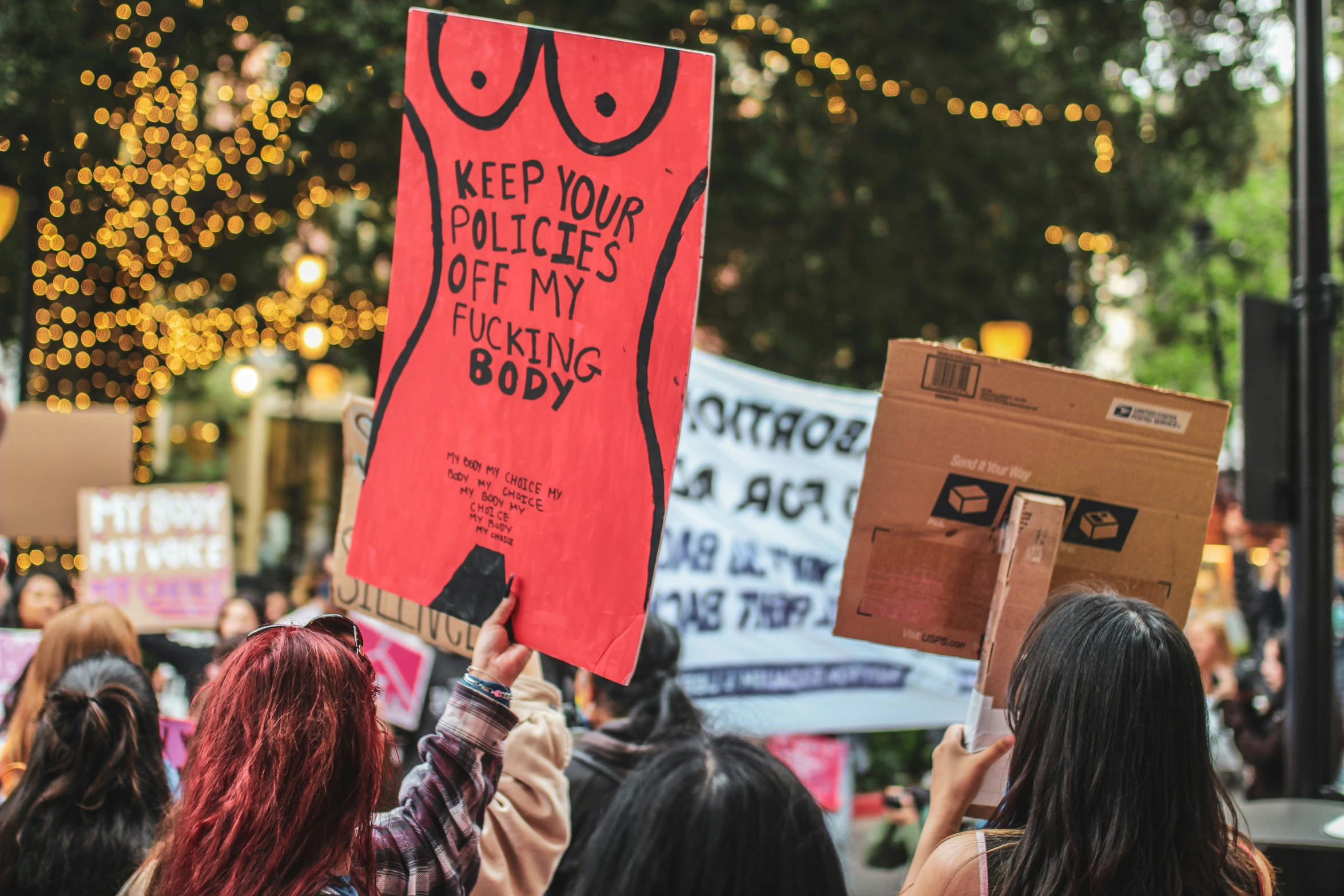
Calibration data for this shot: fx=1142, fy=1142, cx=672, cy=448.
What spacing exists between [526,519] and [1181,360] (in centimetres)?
2300

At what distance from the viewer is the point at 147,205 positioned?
352 inches

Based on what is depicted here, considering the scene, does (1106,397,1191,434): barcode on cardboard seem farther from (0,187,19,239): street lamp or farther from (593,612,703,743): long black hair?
(0,187,19,239): street lamp

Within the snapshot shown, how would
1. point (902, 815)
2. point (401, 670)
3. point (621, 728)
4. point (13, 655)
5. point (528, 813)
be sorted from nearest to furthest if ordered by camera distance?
point (528, 813)
point (621, 728)
point (13, 655)
point (401, 670)
point (902, 815)

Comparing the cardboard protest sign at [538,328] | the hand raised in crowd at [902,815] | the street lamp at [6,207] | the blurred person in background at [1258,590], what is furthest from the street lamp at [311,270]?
the cardboard protest sign at [538,328]

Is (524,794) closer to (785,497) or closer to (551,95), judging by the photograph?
(551,95)

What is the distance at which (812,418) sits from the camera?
5.36m

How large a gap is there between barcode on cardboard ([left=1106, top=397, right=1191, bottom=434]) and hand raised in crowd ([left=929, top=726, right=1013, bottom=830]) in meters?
0.71

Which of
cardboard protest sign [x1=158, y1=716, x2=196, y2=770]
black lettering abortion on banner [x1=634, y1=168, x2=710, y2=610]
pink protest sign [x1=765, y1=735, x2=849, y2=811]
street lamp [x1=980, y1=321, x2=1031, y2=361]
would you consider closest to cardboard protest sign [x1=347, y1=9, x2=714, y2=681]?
black lettering abortion on banner [x1=634, y1=168, x2=710, y2=610]

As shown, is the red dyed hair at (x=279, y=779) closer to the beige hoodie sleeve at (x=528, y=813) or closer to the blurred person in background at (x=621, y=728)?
the beige hoodie sleeve at (x=528, y=813)

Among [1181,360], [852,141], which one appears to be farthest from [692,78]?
[1181,360]

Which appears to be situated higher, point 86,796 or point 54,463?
point 54,463

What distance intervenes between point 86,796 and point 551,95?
1752mm

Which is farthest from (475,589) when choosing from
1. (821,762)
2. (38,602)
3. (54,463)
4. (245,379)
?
(245,379)

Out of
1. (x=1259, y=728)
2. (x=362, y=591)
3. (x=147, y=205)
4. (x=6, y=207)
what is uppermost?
(x=147, y=205)
